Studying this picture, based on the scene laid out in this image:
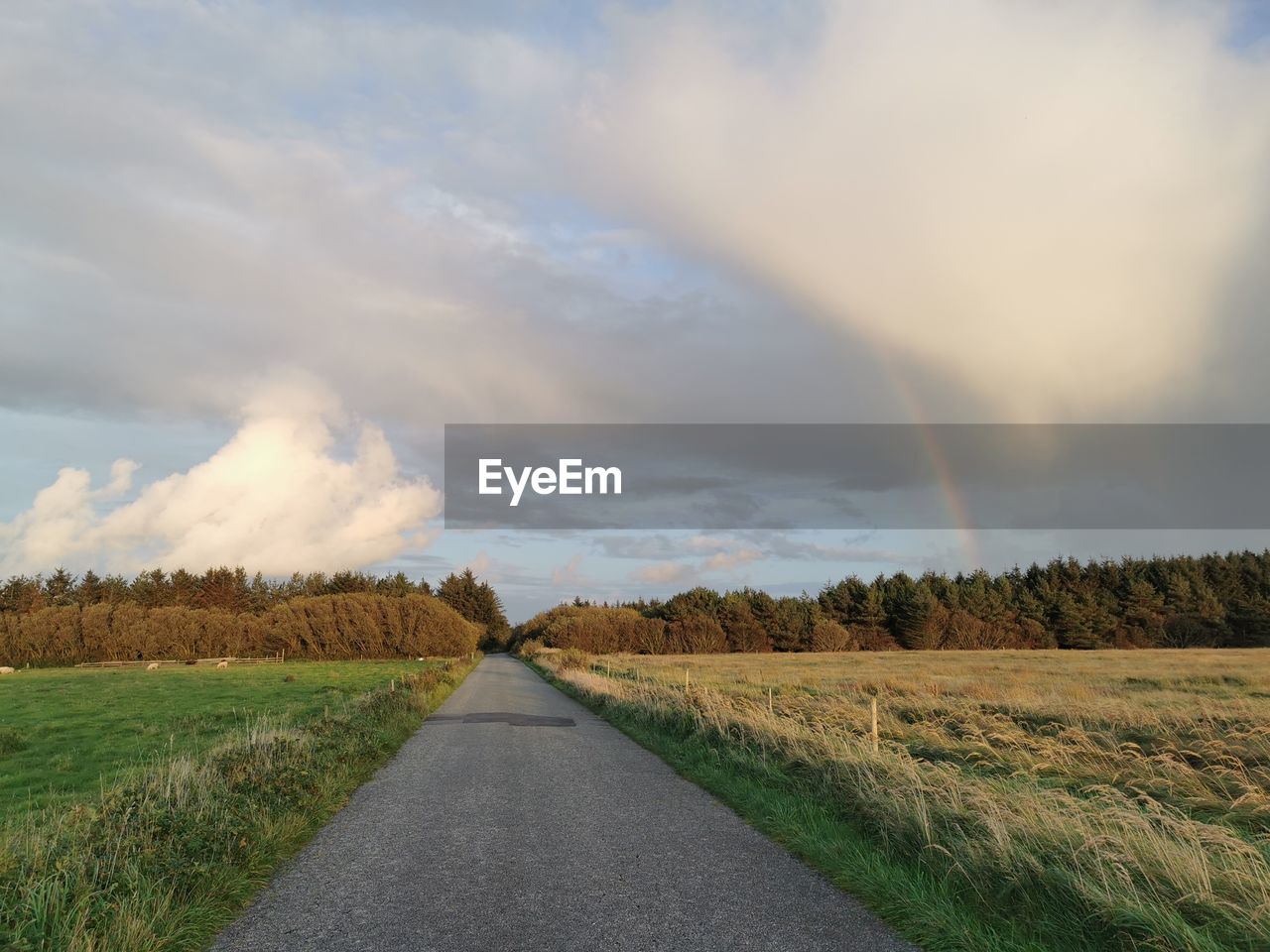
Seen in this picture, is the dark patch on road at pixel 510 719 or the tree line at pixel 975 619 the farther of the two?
the tree line at pixel 975 619

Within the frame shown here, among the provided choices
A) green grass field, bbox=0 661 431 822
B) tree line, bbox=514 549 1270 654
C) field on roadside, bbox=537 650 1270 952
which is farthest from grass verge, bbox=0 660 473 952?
tree line, bbox=514 549 1270 654

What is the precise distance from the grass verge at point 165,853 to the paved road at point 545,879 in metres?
0.35

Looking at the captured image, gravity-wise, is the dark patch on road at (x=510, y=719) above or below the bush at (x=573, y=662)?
above

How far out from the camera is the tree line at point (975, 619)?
88.1 meters

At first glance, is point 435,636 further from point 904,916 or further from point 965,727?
point 904,916

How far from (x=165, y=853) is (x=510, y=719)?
16.6 m

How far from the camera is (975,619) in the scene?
90625 mm

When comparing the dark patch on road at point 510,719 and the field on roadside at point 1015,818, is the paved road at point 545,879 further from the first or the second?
the dark patch on road at point 510,719

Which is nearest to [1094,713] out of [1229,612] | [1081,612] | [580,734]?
[580,734]

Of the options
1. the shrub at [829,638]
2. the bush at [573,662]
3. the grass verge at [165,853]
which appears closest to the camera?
the grass verge at [165,853]

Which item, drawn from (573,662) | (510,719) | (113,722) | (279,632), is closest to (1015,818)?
(510,719)

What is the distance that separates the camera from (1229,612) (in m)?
87.9

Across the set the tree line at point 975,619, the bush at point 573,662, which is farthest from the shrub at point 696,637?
the bush at point 573,662

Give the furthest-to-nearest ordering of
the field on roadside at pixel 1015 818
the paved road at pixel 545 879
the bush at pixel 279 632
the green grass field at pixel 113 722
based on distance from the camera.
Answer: the bush at pixel 279 632 < the green grass field at pixel 113 722 < the paved road at pixel 545 879 < the field on roadside at pixel 1015 818
